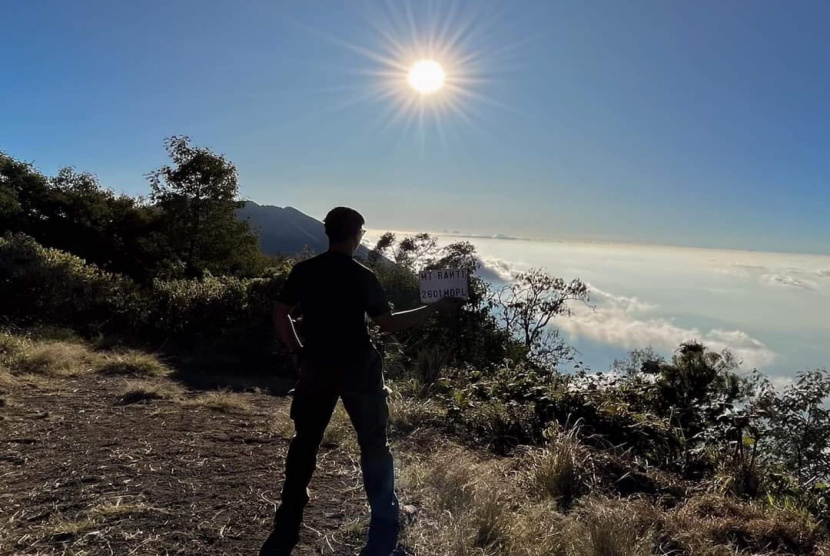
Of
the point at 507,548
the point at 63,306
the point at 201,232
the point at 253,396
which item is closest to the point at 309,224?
the point at 201,232

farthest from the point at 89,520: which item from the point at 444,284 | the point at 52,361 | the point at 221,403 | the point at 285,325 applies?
the point at 52,361

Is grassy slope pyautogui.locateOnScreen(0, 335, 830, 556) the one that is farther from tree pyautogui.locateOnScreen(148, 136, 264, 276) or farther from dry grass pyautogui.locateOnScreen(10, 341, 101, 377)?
tree pyautogui.locateOnScreen(148, 136, 264, 276)

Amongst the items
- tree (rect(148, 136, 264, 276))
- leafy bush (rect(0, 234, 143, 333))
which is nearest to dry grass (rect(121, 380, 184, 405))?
leafy bush (rect(0, 234, 143, 333))

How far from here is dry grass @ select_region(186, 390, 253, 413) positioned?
226 inches

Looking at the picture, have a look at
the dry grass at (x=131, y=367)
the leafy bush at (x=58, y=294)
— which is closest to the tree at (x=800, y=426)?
the dry grass at (x=131, y=367)

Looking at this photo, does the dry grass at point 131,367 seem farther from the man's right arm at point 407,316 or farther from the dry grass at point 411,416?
the man's right arm at point 407,316

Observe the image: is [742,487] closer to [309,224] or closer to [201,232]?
[201,232]

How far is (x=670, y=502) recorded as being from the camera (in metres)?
3.76

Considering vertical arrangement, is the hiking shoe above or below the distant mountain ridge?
below

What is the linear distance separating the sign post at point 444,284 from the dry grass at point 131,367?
→ 5.95m

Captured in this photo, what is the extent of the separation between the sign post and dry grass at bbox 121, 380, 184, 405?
13.7 ft

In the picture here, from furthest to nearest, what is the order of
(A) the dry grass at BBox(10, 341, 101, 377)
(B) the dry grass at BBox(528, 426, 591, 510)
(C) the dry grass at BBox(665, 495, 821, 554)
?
(A) the dry grass at BBox(10, 341, 101, 377) < (B) the dry grass at BBox(528, 426, 591, 510) < (C) the dry grass at BBox(665, 495, 821, 554)

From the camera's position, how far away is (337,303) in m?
2.75

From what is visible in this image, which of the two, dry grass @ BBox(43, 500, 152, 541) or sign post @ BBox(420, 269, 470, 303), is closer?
dry grass @ BBox(43, 500, 152, 541)
